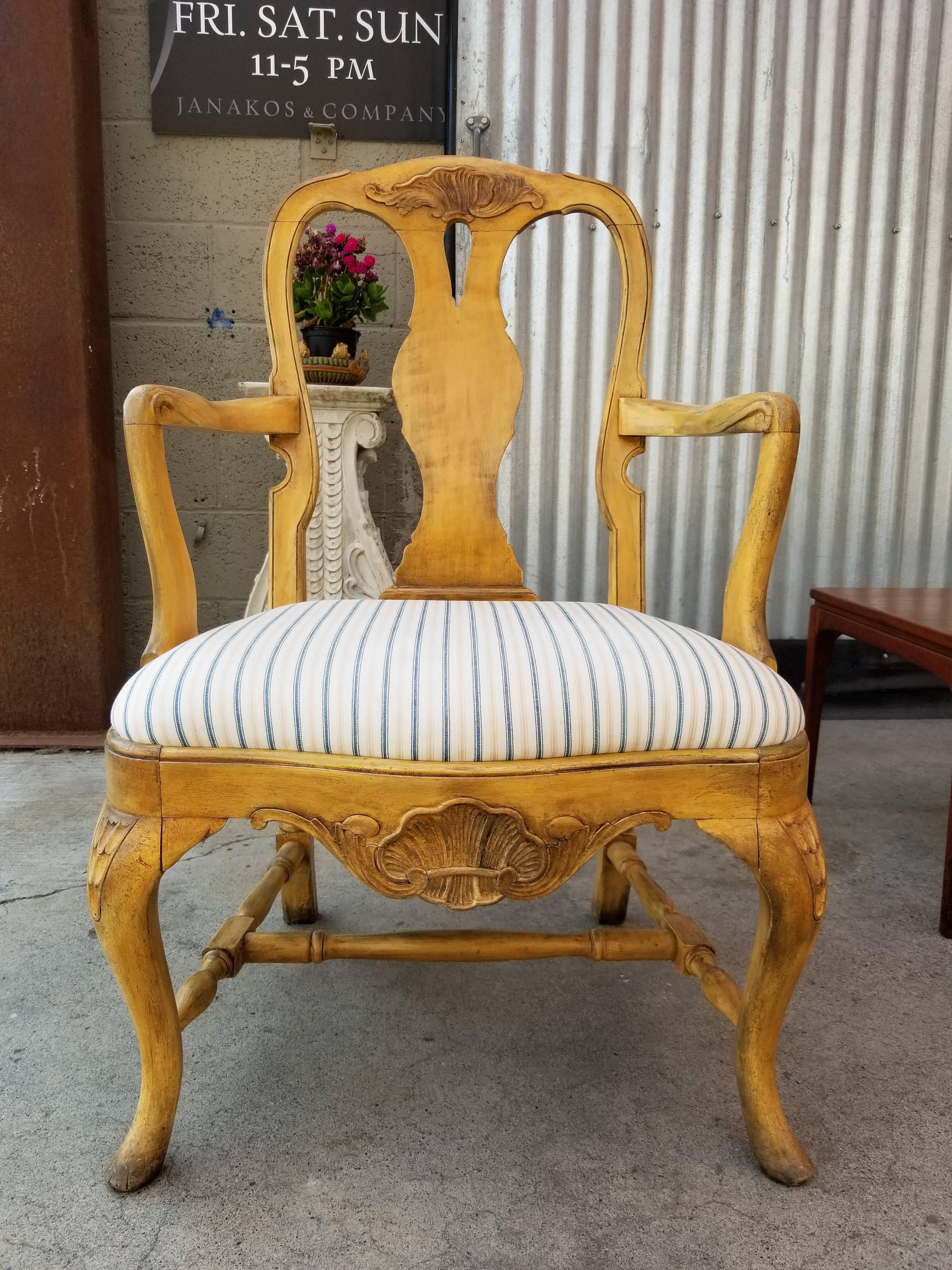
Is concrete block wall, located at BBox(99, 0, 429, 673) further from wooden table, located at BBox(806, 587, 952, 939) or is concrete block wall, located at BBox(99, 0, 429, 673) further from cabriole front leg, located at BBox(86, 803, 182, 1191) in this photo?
cabriole front leg, located at BBox(86, 803, 182, 1191)

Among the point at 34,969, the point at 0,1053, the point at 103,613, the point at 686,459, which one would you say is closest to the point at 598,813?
the point at 0,1053

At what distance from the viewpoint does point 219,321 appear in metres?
2.54

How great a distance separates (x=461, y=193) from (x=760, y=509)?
58 centimetres

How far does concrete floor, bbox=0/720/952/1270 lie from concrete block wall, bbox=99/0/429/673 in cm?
130

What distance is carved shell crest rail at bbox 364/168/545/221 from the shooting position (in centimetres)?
118

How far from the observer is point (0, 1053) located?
106 centimetres

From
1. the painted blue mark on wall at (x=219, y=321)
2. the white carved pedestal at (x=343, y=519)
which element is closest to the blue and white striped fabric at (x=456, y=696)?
the white carved pedestal at (x=343, y=519)

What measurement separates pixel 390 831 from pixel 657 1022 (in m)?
0.56

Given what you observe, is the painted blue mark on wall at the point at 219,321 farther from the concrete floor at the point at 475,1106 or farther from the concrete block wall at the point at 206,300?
the concrete floor at the point at 475,1106

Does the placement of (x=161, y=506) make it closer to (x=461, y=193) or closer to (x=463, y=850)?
(x=463, y=850)

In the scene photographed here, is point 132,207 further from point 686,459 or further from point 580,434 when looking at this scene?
point 686,459

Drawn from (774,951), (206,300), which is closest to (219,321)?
(206,300)

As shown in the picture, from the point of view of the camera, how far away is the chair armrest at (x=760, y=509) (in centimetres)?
90

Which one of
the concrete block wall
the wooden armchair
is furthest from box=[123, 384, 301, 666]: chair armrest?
the concrete block wall
